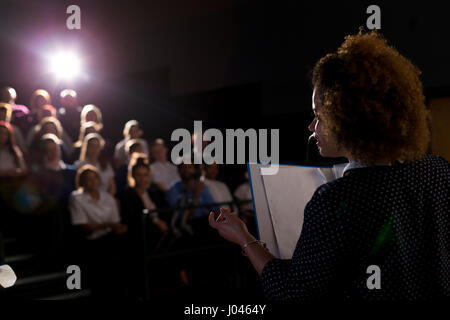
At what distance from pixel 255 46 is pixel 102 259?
3.97 metres

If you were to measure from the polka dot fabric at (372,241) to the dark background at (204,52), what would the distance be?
14.0ft

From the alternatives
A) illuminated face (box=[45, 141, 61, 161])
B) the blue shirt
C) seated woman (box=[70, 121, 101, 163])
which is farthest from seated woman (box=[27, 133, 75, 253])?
the blue shirt

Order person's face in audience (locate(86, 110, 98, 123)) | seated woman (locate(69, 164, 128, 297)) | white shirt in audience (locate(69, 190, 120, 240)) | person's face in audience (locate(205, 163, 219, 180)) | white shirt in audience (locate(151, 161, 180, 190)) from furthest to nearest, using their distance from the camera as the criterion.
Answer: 1. person's face in audience (locate(86, 110, 98, 123))
2. white shirt in audience (locate(151, 161, 180, 190))
3. person's face in audience (locate(205, 163, 219, 180))
4. white shirt in audience (locate(69, 190, 120, 240))
5. seated woman (locate(69, 164, 128, 297))

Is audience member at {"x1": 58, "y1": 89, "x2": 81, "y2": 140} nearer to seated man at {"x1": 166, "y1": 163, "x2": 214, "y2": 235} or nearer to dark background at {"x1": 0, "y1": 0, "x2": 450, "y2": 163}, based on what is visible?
dark background at {"x1": 0, "y1": 0, "x2": 450, "y2": 163}

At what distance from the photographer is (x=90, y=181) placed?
13.4 feet

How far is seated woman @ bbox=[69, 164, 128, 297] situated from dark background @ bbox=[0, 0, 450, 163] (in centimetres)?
256

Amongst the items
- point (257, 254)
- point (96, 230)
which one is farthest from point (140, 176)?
point (257, 254)

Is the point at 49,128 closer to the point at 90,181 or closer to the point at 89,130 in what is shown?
the point at 89,130

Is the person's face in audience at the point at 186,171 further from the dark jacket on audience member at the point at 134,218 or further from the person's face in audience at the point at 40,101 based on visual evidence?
the person's face in audience at the point at 40,101

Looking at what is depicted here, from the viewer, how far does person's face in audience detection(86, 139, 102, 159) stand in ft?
15.6

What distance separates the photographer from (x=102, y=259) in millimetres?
3844

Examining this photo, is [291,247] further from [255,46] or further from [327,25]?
[255,46]

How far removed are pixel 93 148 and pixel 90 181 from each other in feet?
2.48
